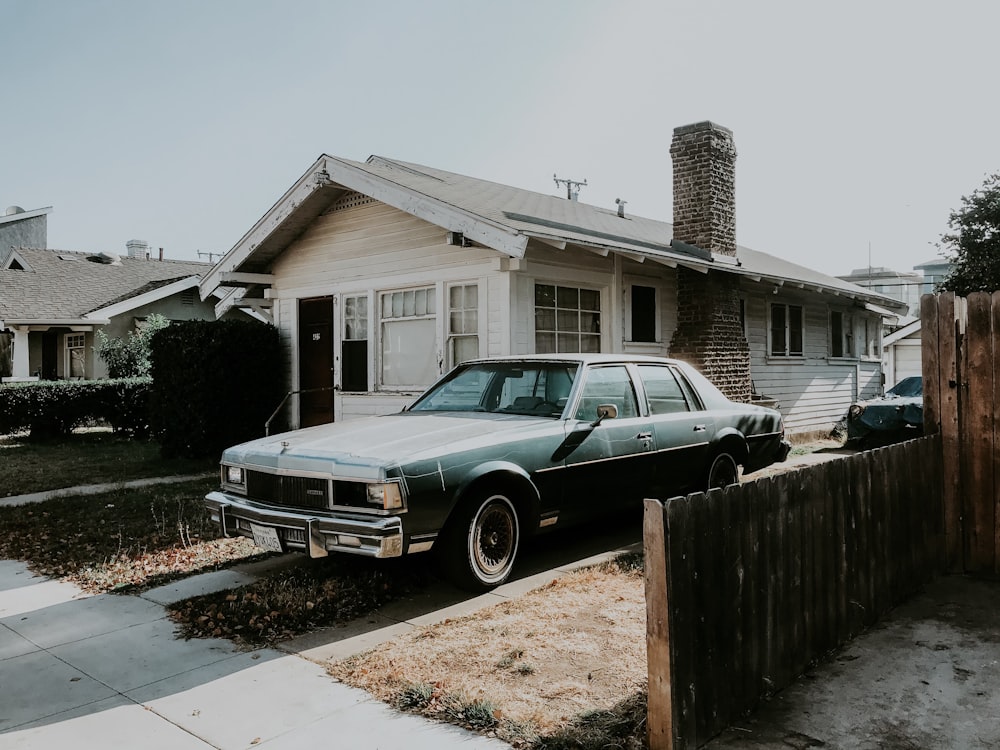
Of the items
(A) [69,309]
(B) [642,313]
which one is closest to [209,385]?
(B) [642,313]

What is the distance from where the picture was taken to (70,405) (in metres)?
16.9

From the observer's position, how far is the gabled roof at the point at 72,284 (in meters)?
22.7

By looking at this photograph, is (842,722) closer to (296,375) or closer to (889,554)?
(889,554)

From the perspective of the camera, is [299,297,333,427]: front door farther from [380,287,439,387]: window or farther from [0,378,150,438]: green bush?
[0,378,150,438]: green bush

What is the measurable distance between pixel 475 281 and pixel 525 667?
7.23 metres

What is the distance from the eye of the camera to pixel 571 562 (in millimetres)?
6328

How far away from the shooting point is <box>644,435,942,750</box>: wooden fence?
Answer: 3.06 meters

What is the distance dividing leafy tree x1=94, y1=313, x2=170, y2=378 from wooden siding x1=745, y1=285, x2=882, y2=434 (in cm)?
1449

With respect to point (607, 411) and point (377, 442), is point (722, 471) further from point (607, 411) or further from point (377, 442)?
point (377, 442)

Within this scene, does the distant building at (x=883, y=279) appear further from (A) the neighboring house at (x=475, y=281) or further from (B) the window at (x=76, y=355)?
(B) the window at (x=76, y=355)

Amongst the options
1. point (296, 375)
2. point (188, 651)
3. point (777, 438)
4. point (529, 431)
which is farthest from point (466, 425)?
Result: point (296, 375)

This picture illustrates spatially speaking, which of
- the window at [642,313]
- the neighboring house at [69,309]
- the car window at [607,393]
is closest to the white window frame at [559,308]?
the window at [642,313]

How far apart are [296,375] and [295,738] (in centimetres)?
1064

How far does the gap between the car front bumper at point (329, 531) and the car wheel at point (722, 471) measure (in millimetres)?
3583
